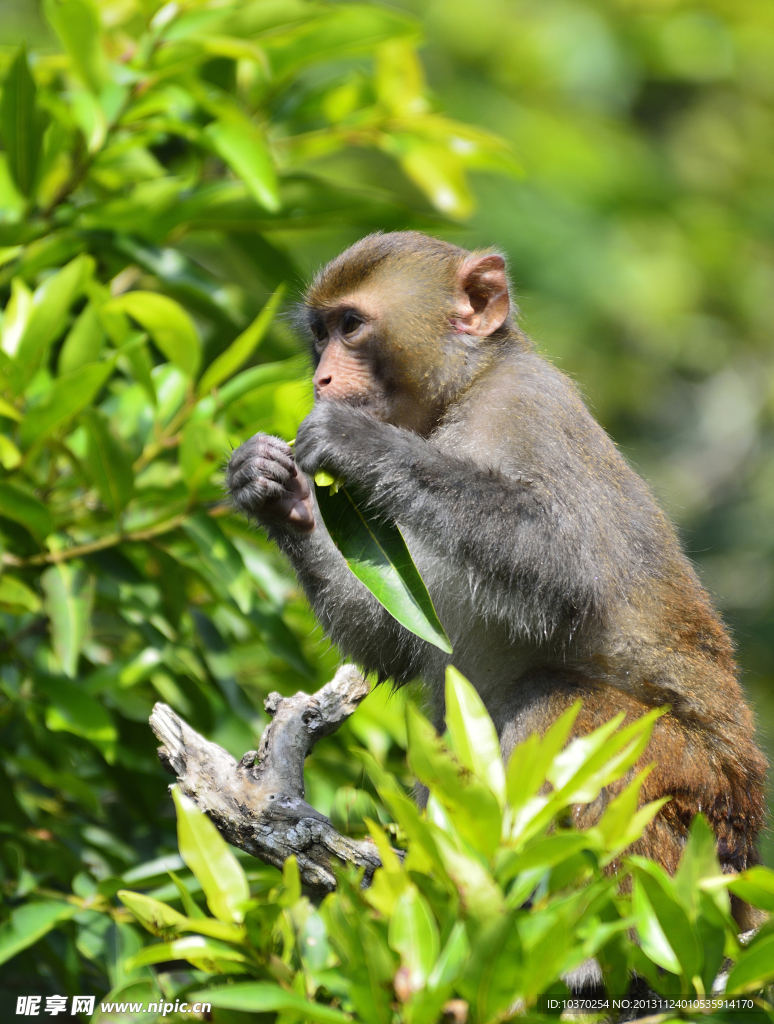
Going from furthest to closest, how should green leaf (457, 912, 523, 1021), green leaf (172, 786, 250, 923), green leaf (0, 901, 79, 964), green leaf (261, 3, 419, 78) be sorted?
green leaf (261, 3, 419, 78), green leaf (0, 901, 79, 964), green leaf (172, 786, 250, 923), green leaf (457, 912, 523, 1021)

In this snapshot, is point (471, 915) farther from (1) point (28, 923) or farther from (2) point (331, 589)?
(2) point (331, 589)

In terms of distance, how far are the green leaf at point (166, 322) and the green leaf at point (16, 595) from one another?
93cm

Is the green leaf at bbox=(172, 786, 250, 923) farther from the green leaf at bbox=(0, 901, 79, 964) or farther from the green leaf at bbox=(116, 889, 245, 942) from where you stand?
the green leaf at bbox=(0, 901, 79, 964)

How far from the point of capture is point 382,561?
267 cm

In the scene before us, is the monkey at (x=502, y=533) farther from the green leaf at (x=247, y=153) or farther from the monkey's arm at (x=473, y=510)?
the green leaf at (x=247, y=153)

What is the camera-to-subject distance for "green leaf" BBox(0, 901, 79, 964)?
292cm

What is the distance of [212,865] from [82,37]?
2.87m

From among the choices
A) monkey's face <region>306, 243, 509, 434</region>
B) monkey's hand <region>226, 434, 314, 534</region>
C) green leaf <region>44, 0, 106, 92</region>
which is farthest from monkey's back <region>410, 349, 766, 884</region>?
green leaf <region>44, 0, 106, 92</region>

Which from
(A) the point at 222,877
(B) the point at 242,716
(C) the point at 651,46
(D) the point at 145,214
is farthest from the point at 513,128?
(A) the point at 222,877

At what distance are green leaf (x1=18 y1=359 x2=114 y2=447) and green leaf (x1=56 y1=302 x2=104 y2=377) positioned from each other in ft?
1.19

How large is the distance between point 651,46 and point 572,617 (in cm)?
824

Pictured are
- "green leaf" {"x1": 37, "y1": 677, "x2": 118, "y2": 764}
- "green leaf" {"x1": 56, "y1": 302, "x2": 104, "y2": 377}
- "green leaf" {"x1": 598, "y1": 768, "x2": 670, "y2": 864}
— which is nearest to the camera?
"green leaf" {"x1": 598, "y1": 768, "x2": 670, "y2": 864}

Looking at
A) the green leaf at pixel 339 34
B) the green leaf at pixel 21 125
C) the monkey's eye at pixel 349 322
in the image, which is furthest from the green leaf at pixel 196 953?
the green leaf at pixel 339 34

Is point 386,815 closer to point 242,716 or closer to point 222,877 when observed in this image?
point 242,716
